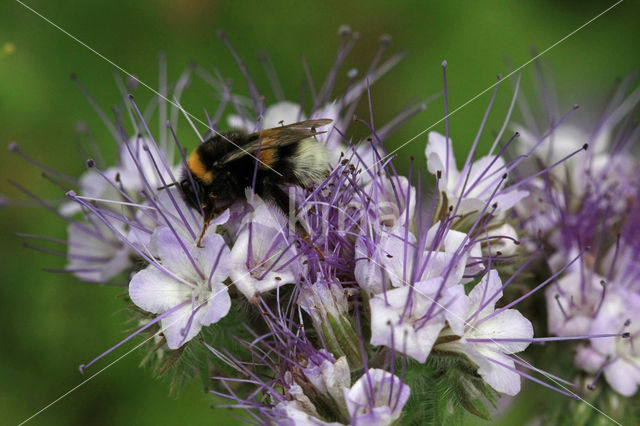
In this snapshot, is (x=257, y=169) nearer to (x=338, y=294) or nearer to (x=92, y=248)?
(x=338, y=294)

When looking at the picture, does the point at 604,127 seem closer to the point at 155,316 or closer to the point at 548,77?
the point at 548,77

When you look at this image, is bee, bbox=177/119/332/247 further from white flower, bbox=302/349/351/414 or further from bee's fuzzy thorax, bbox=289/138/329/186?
white flower, bbox=302/349/351/414

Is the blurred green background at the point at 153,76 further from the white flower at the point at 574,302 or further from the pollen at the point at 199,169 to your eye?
the pollen at the point at 199,169

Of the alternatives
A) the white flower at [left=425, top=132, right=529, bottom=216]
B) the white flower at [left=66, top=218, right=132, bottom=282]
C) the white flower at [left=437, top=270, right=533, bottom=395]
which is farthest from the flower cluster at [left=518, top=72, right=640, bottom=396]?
the white flower at [left=66, top=218, right=132, bottom=282]

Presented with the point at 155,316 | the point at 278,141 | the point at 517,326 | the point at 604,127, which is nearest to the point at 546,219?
the point at 604,127

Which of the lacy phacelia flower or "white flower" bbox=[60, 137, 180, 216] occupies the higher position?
"white flower" bbox=[60, 137, 180, 216]

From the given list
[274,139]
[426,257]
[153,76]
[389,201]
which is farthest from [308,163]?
[153,76]

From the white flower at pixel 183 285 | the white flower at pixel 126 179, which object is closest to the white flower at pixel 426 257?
the white flower at pixel 183 285
